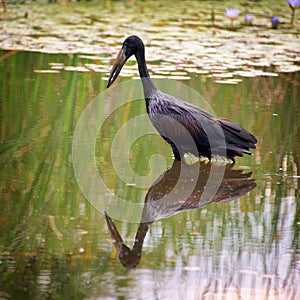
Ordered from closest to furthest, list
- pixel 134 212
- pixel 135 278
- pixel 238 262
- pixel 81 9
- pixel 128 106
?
pixel 135 278 < pixel 238 262 < pixel 134 212 < pixel 128 106 < pixel 81 9

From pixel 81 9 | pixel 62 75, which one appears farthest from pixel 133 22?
pixel 62 75

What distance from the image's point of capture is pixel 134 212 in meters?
4.64

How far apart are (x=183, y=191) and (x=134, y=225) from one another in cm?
74

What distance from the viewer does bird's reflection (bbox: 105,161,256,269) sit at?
14.4ft

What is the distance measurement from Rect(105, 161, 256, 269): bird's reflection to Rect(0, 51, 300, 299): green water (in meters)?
0.04

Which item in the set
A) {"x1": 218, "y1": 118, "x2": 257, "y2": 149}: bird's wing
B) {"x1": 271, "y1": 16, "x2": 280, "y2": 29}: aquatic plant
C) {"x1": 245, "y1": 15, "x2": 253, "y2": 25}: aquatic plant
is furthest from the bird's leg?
{"x1": 245, "y1": 15, "x2": 253, "y2": 25}: aquatic plant

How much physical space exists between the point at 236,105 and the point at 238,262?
349 centimetres

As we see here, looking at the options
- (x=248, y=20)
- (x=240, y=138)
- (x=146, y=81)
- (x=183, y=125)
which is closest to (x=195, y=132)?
(x=183, y=125)

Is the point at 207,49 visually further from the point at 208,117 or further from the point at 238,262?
the point at 238,262

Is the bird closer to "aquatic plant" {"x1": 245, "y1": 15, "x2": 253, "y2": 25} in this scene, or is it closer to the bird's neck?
the bird's neck

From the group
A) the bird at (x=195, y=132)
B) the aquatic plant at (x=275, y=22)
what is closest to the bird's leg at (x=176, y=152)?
the bird at (x=195, y=132)

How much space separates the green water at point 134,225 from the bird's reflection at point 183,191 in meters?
0.04

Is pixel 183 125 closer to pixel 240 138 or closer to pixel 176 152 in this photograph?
pixel 176 152

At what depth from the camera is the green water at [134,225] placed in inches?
141
